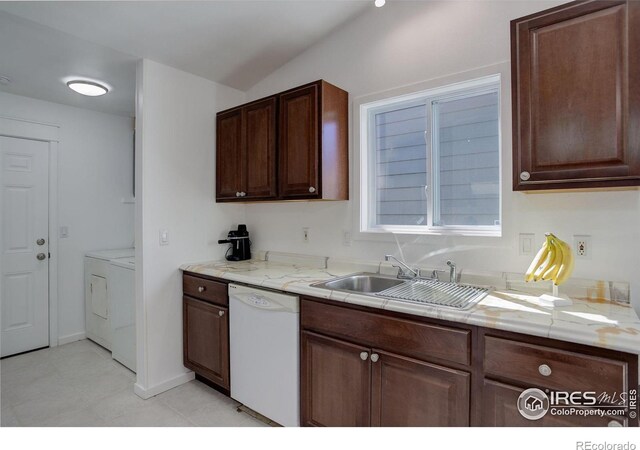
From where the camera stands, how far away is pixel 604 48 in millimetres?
1340

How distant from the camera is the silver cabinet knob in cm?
119

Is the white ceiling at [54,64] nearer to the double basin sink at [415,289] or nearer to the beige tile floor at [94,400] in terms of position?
the double basin sink at [415,289]

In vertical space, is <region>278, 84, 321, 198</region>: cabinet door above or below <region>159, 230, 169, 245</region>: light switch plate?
above

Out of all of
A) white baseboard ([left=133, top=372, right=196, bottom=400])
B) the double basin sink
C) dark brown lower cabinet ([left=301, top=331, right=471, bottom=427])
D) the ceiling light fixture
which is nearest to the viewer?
dark brown lower cabinet ([left=301, top=331, right=471, bottom=427])

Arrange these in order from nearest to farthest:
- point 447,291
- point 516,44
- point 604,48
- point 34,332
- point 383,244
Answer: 1. point 604,48
2. point 516,44
3. point 447,291
4. point 383,244
5. point 34,332

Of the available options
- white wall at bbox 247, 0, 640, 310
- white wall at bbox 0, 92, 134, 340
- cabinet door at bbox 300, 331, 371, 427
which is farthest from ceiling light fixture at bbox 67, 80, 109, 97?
cabinet door at bbox 300, 331, 371, 427

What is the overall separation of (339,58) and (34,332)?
3.73 m

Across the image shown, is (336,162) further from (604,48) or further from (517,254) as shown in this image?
(604,48)

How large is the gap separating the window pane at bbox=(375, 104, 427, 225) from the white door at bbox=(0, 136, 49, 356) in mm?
3208

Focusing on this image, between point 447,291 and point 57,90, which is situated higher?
point 57,90

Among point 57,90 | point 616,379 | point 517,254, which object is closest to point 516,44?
point 517,254

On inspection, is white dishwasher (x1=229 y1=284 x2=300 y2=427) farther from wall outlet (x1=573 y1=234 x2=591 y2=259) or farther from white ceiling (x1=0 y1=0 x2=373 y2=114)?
white ceiling (x1=0 y1=0 x2=373 y2=114)

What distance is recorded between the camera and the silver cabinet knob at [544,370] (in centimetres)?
119

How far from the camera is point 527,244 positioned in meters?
1.77
